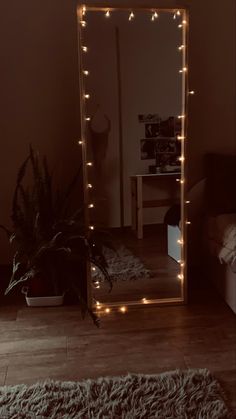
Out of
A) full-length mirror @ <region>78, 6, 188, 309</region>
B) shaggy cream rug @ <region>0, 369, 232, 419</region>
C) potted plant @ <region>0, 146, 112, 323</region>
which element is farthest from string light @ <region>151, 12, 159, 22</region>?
shaggy cream rug @ <region>0, 369, 232, 419</region>

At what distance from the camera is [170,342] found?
2250 mm

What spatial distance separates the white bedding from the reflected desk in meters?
0.34

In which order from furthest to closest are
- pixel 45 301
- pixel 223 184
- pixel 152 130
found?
pixel 223 184, pixel 45 301, pixel 152 130

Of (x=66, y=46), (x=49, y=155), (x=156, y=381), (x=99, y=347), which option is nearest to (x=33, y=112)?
(x=49, y=155)

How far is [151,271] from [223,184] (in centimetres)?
75

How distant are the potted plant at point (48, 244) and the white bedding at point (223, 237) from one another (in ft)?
2.32

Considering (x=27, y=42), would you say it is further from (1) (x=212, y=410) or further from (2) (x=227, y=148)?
(1) (x=212, y=410)

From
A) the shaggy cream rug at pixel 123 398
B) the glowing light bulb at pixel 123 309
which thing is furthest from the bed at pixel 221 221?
the shaggy cream rug at pixel 123 398

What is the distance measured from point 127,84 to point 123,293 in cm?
130

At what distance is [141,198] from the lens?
8.51 feet

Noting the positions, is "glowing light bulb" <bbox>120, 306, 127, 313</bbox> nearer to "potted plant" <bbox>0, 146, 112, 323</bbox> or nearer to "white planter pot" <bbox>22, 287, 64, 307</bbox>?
"potted plant" <bbox>0, 146, 112, 323</bbox>

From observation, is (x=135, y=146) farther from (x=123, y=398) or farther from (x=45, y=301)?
(x=123, y=398)

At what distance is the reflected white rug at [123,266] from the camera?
2654mm

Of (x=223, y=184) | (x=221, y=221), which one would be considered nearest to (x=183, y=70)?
(x=223, y=184)
